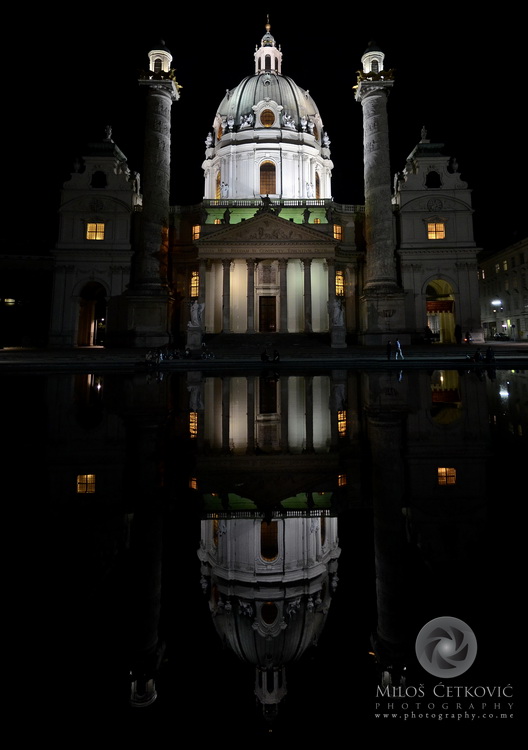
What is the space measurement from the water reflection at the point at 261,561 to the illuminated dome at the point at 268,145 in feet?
152

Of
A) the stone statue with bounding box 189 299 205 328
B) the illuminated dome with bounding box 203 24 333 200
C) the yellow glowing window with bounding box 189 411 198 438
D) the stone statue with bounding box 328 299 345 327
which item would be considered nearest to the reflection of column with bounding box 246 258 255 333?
the stone statue with bounding box 328 299 345 327

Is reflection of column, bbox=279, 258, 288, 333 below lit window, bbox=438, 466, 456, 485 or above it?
above

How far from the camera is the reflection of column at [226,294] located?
37969mm

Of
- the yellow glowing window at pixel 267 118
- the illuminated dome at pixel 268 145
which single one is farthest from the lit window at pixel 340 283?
the yellow glowing window at pixel 267 118

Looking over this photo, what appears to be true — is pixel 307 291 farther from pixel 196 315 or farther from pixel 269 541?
pixel 269 541

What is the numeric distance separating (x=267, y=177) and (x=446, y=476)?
50007 mm

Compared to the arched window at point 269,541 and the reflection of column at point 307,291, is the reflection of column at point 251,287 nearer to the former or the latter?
the reflection of column at point 307,291

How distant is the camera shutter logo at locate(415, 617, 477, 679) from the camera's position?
7.15ft

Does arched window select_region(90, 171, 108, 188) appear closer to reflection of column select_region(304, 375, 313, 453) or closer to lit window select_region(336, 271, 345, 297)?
lit window select_region(336, 271, 345, 297)

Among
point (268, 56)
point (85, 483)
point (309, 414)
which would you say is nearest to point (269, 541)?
point (85, 483)

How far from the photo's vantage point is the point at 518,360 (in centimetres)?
2302

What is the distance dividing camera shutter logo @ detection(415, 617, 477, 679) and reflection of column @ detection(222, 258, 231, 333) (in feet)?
117

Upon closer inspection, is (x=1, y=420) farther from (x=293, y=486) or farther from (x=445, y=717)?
(x=445, y=717)

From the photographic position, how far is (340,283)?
44.6 m
